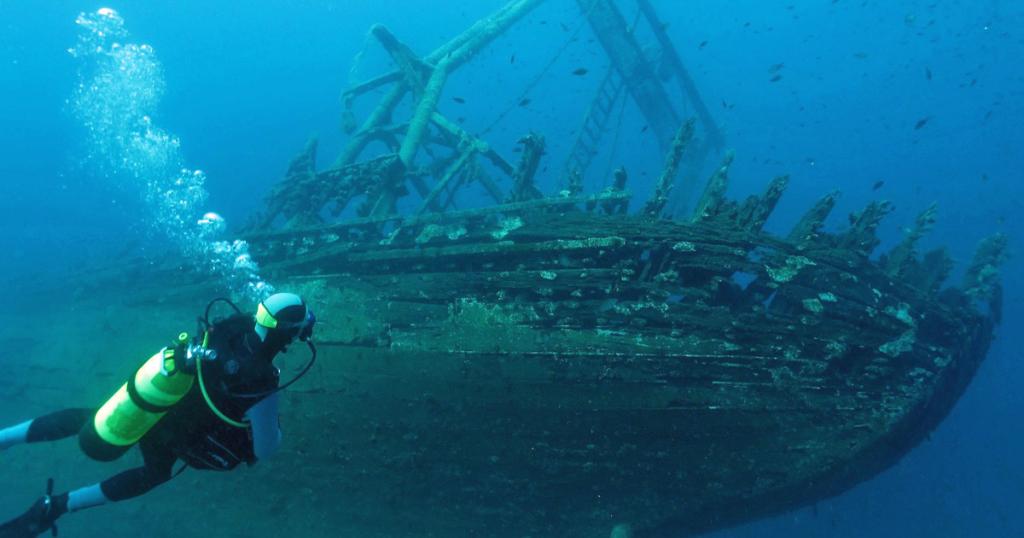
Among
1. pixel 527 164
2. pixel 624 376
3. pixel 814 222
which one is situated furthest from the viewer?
pixel 527 164

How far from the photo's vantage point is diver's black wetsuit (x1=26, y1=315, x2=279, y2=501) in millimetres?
3086

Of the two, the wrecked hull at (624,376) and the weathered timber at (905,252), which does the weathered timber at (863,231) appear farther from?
the weathered timber at (905,252)

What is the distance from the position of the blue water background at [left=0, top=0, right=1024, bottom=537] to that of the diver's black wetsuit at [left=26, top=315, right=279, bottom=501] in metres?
9.90

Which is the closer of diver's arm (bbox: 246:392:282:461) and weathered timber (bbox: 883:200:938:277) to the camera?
diver's arm (bbox: 246:392:282:461)

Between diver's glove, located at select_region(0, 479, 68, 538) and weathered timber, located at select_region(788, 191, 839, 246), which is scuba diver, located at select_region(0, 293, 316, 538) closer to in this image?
diver's glove, located at select_region(0, 479, 68, 538)

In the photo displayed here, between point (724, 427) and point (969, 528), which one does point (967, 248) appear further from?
point (724, 427)

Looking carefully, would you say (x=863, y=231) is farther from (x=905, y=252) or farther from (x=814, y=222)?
(x=905, y=252)

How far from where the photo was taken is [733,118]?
81812mm

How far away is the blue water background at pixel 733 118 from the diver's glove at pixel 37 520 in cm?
982

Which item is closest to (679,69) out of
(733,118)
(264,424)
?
(264,424)

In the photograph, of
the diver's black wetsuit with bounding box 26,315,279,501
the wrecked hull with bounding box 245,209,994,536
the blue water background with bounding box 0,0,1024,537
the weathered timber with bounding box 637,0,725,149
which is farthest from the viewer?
the blue water background with bounding box 0,0,1024,537

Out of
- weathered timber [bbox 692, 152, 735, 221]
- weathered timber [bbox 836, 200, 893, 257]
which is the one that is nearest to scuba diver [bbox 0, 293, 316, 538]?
weathered timber [bbox 692, 152, 735, 221]

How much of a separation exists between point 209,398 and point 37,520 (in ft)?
7.26

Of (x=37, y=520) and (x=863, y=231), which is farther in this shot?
(x=863, y=231)
